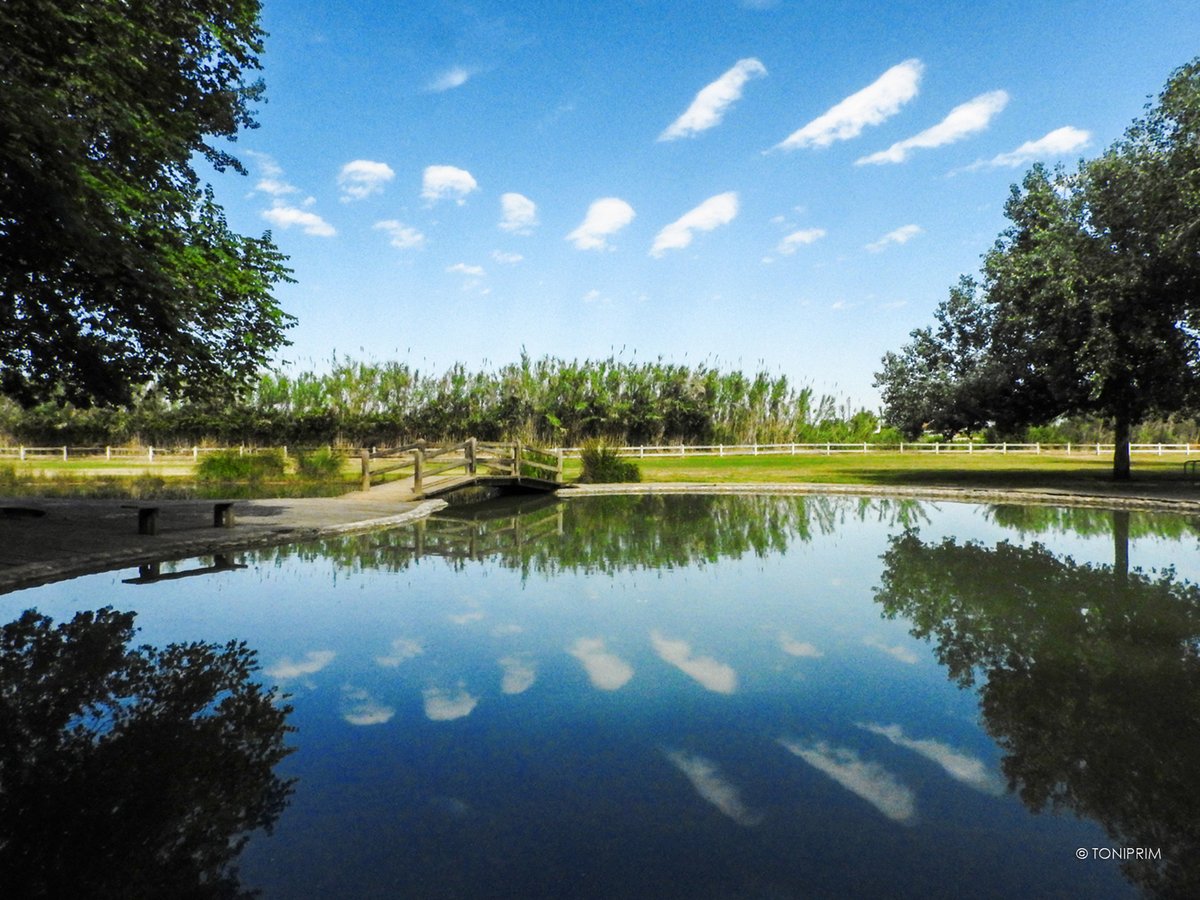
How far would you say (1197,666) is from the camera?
18.0 feet

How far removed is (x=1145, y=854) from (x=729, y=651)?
3.19 meters

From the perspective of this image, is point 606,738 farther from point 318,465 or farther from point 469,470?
point 318,465

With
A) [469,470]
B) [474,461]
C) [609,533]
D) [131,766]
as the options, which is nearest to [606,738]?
[131,766]

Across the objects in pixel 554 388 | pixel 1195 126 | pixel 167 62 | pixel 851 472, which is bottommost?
pixel 851 472

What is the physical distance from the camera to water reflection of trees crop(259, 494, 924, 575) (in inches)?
412

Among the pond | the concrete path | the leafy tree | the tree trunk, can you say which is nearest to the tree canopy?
the tree trunk

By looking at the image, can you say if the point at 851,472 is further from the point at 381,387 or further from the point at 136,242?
the point at 381,387

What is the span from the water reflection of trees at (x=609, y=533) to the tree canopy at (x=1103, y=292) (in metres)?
6.75

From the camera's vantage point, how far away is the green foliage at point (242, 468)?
75.2ft

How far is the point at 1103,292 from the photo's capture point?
61.8ft

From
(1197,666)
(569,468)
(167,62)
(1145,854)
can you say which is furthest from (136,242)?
(569,468)

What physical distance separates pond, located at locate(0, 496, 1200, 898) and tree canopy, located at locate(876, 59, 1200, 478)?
526 inches

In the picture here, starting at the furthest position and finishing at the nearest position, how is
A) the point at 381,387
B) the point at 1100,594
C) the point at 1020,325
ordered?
the point at 381,387 → the point at 1020,325 → the point at 1100,594

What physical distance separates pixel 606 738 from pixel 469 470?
15998mm
